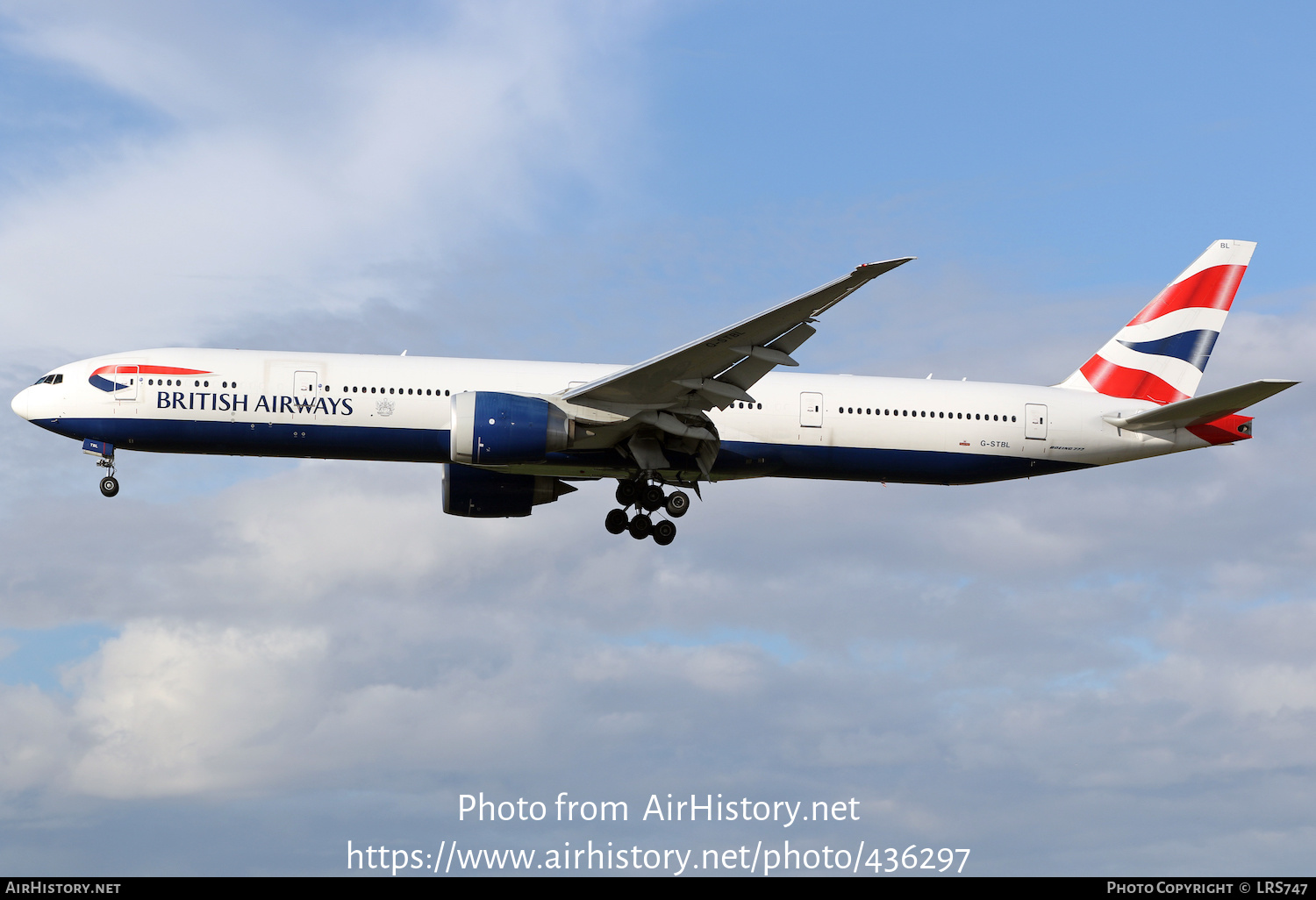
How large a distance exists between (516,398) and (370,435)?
11.7 feet

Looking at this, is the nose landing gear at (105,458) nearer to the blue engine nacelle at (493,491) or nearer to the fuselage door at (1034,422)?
the blue engine nacelle at (493,491)

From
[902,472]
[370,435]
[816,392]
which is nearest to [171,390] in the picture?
[370,435]

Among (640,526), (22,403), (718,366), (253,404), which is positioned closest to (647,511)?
(640,526)

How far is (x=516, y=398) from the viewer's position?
2698 cm

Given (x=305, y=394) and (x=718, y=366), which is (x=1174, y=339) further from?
(x=305, y=394)

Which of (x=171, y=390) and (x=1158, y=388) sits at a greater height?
(x=1158, y=388)

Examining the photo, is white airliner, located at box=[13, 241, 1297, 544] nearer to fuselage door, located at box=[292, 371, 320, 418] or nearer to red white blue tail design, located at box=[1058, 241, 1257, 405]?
fuselage door, located at box=[292, 371, 320, 418]

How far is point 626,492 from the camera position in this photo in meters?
30.3

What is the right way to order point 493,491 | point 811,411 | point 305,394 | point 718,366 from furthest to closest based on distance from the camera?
point 493,491 < point 811,411 < point 305,394 < point 718,366

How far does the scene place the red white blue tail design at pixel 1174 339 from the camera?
33062 mm

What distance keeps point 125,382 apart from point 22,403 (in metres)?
2.62

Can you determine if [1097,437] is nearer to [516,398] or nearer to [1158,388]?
[1158,388]

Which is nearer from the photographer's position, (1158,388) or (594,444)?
(594,444)

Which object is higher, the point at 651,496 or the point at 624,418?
the point at 624,418
